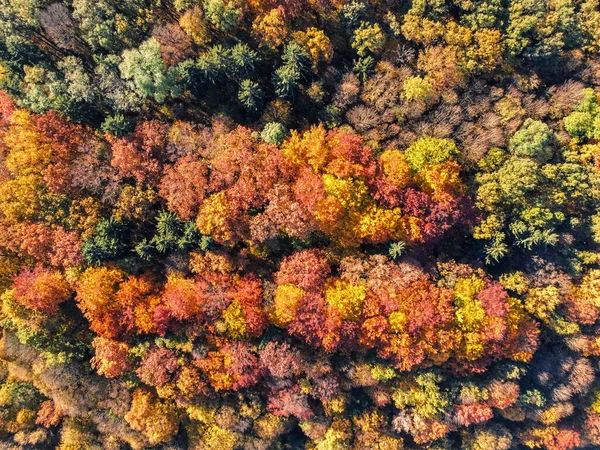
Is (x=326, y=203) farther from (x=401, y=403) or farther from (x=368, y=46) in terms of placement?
(x=401, y=403)

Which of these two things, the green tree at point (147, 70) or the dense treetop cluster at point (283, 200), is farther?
the dense treetop cluster at point (283, 200)

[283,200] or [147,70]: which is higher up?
[147,70]

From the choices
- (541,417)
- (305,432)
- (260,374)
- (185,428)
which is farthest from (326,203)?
(541,417)

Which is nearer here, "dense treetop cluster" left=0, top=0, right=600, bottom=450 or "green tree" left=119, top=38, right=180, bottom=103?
"green tree" left=119, top=38, right=180, bottom=103

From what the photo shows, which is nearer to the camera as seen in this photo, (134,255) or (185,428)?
(134,255)

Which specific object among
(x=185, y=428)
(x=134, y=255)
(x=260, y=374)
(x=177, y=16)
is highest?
(x=177, y=16)

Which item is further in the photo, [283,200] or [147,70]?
[283,200]

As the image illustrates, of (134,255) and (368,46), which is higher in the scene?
(368,46)

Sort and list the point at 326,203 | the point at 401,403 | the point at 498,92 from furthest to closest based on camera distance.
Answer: the point at 401,403, the point at 498,92, the point at 326,203
